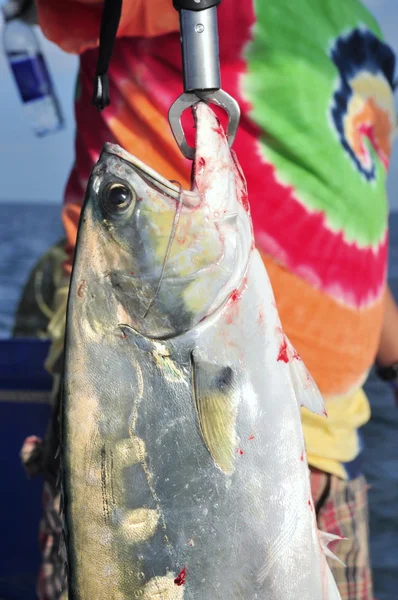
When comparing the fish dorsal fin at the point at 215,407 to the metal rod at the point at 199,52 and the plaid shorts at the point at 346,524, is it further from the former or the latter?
the plaid shorts at the point at 346,524

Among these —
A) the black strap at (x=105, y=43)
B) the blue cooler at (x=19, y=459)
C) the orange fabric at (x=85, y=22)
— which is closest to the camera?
the black strap at (x=105, y=43)

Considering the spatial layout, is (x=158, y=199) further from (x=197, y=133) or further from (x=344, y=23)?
(x=344, y=23)

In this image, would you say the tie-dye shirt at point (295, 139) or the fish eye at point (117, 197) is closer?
the fish eye at point (117, 197)

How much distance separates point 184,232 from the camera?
45.2 inches

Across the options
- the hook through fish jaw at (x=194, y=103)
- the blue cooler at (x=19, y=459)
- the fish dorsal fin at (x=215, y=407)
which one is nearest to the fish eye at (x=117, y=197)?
the hook through fish jaw at (x=194, y=103)

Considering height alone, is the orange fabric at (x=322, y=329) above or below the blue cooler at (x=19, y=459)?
above

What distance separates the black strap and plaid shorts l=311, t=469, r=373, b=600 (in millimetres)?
963

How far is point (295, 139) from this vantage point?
1.69 metres

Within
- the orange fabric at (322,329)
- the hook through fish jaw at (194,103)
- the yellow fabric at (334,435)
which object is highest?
the hook through fish jaw at (194,103)

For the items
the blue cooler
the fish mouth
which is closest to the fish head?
the fish mouth

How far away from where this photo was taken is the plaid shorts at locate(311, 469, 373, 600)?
1.86 metres

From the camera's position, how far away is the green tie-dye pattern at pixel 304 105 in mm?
1673

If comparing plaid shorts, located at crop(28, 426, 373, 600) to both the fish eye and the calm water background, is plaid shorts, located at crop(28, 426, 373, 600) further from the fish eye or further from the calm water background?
the calm water background

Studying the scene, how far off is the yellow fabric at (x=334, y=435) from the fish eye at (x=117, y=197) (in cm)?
77
